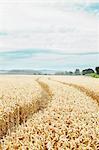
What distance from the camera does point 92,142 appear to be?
8.29 meters

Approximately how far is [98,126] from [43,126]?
4.49 ft

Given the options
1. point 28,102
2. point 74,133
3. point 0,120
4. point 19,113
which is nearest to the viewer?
point 74,133

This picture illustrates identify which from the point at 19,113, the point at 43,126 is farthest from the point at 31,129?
the point at 19,113

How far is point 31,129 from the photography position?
962 cm

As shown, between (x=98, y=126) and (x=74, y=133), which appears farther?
(x=98, y=126)

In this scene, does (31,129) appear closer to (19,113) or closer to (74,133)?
(74,133)

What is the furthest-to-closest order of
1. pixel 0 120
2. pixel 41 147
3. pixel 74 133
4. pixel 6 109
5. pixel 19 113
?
pixel 19 113 < pixel 6 109 < pixel 0 120 < pixel 74 133 < pixel 41 147

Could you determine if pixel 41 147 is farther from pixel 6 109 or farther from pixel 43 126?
pixel 6 109

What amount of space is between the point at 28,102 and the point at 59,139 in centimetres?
1245

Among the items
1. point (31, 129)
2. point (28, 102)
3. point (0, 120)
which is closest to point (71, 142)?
point (31, 129)

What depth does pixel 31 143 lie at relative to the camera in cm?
796

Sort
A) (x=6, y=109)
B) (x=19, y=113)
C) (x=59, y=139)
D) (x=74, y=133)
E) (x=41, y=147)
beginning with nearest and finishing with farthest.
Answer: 1. (x=41, y=147)
2. (x=59, y=139)
3. (x=74, y=133)
4. (x=6, y=109)
5. (x=19, y=113)

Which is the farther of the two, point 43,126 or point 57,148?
point 43,126

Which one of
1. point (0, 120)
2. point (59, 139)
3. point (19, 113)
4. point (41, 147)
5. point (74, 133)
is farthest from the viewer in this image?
point (19, 113)
